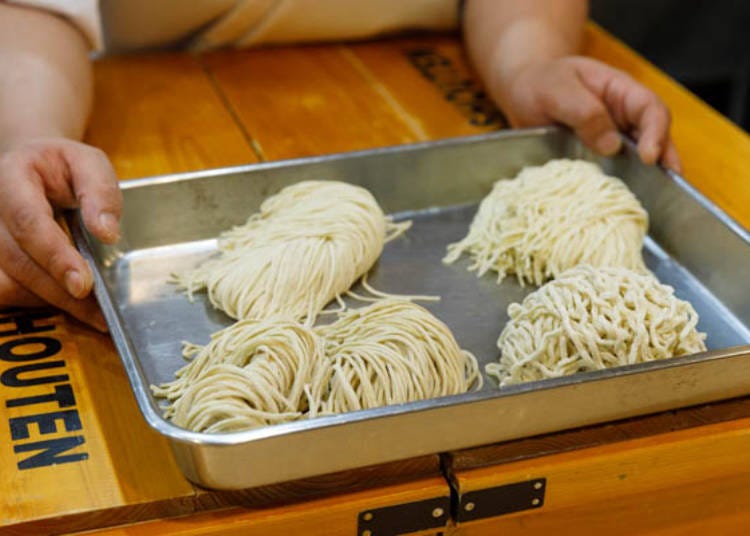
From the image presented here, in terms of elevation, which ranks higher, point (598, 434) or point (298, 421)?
point (298, 421)

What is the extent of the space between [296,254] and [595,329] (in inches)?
13.1

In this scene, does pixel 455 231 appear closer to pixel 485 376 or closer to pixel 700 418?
pixel 485 376

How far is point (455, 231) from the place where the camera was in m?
1.20

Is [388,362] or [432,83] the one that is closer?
[388,362]

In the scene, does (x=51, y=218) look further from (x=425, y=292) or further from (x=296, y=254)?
(x=425, y=292)

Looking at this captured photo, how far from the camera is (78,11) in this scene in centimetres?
134

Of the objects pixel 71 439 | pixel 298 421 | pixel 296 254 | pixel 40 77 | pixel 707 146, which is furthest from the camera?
pixel 707 146

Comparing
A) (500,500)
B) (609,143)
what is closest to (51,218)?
(500,500)

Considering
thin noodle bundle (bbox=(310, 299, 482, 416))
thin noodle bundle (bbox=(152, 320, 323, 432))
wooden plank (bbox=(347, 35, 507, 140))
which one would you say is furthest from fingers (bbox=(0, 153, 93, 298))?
wooden plank (bbox=(347, 35, 507, 140))

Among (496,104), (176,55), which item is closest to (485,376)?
(496,104)

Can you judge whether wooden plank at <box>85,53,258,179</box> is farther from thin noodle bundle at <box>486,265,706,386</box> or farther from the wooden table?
thin noodle bundle at <box>486,265,706,386</box>

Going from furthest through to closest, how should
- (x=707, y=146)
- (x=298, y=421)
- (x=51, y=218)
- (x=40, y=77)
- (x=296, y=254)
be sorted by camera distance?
(x=707, y=146) → (x=40, y=77) → (x=296, y=254) → (x=51, y=218) → (x=298, y=421)

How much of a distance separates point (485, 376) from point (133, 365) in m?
0.35

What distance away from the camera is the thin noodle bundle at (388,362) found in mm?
851
